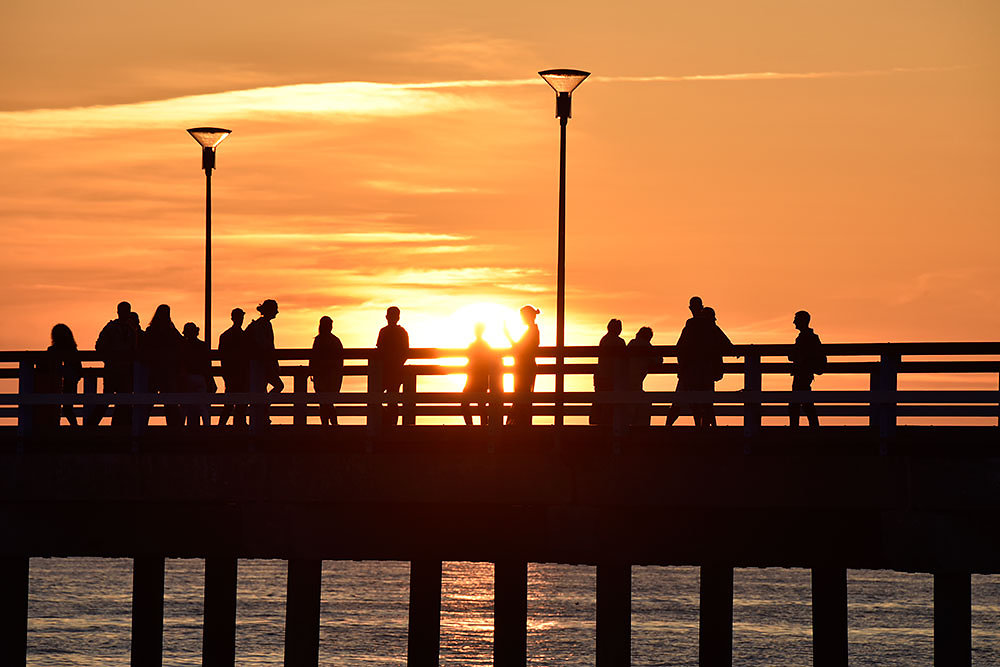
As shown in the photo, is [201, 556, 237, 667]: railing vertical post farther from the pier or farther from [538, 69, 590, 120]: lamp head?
[538, 69, 590, 120]: lamp head

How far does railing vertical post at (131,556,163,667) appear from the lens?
18.9m

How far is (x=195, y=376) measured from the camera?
18781 millimetres

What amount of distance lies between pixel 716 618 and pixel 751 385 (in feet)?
21.4

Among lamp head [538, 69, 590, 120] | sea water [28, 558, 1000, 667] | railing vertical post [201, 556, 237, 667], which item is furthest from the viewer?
sea water [28, 558, 1000, 667]

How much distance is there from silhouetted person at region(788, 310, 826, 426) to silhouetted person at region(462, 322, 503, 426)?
2674 millimetres

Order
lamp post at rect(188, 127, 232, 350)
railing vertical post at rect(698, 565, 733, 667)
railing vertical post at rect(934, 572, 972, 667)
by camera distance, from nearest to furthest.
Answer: railing vertical post at rect(934, 572, 972, 667) < railing vertical post at rect(698, 565, 733, 667) < lamp post at rect(188, 127, 232, 350)

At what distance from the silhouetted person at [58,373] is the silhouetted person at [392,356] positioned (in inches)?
120

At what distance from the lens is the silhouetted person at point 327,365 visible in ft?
54.3

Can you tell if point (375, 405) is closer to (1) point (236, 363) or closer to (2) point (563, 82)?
(1) point (236, 363)

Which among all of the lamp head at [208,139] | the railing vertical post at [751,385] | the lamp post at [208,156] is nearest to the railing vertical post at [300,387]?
the railing vertical post at [751,385]

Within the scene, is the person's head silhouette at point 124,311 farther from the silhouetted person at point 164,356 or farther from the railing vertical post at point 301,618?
the railing vertical post at point 301,618

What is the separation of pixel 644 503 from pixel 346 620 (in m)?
83.3

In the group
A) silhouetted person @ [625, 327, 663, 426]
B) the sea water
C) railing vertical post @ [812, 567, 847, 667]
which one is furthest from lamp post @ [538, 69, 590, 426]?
the sea water

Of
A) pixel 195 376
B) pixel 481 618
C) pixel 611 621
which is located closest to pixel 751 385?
pixel 611 621
